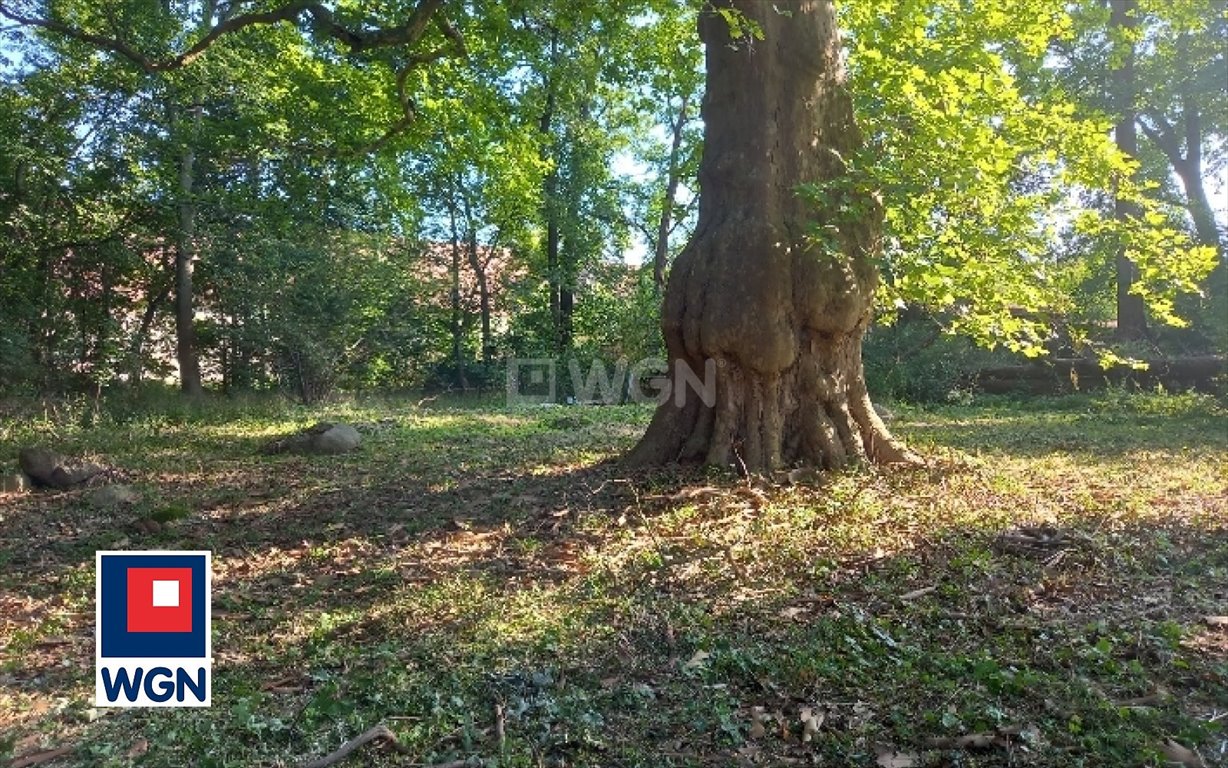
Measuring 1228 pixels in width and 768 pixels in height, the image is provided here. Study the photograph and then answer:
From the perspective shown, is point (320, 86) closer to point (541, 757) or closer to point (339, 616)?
point (339, 616)

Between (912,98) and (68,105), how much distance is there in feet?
38.5

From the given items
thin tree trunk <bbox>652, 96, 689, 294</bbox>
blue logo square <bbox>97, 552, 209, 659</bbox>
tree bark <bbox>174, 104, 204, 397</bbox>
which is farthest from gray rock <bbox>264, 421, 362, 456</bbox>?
thin tree trunk <bbox>652, 96, 689, 294</bbox>

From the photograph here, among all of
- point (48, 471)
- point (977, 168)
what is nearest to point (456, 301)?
point (48, 471)

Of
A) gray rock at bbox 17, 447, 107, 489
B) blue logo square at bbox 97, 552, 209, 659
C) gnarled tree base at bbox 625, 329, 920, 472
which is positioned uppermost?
gnarled tree base at bbox 625, 329, 920, 472

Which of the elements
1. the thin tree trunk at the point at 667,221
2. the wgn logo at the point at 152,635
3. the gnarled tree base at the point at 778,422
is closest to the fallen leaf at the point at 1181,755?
the wgn logo at the point at 152,635

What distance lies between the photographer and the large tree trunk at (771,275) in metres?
7.36

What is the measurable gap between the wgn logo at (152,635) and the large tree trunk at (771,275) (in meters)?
4.31

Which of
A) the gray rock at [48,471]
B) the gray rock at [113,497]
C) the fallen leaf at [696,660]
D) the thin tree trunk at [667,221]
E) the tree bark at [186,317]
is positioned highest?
the thin tree trunk at [667,221]

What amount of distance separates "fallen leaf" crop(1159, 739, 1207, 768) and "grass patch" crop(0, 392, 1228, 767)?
0.02 metres

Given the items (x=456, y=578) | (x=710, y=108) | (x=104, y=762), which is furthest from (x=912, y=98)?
(x=104, y=762)

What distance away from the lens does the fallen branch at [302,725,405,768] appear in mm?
2967

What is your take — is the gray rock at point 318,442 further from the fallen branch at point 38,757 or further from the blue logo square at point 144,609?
the fallen branch at point 38,757

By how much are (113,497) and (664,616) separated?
5623 millimetres

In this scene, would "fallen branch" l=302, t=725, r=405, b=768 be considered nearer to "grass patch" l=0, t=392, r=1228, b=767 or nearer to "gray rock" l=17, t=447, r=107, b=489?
"grass patch" l=0, t=392, r=1228, b=767
